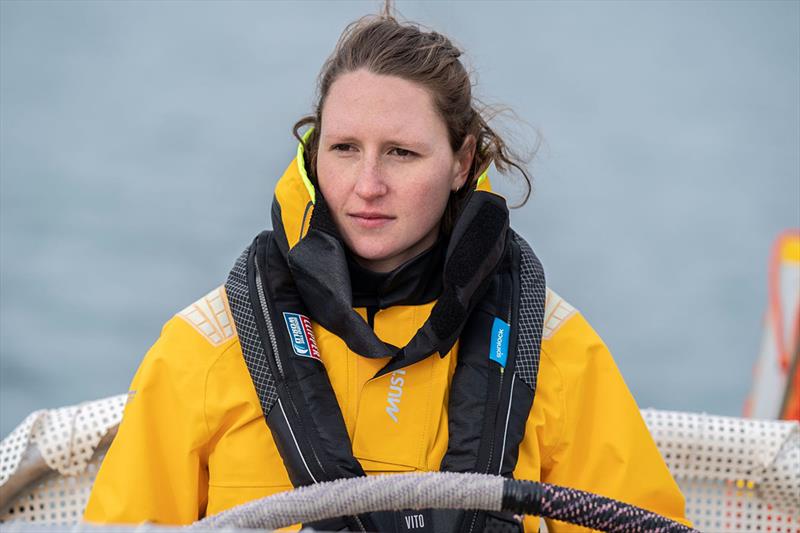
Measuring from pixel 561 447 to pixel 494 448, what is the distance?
0.22 metres

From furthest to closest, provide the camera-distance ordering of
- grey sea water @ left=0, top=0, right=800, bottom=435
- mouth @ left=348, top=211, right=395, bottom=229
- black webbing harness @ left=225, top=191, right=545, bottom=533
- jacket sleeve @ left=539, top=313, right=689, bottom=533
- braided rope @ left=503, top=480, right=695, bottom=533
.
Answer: grey sea water @ left=0, top=0, right=800, bottom=435 < jacket sleeve @ left=539, top=313, right=689, bottom=533 < mouth @ left=348, top=211, right=395, bottom=229 < black webbing harness @ left=225, top=191, right=545, bottom=533 < braided rope @ left=503, top=480, right=695, bottom=533

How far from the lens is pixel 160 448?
1.60m

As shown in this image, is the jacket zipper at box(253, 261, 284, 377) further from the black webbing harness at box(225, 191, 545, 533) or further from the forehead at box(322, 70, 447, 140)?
the forehead at box(322, 70, 447, 140)

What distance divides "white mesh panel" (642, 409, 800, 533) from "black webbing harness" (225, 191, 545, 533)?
1.35 feet

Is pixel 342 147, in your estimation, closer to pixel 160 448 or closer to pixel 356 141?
pixel 356 141

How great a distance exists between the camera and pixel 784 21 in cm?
623

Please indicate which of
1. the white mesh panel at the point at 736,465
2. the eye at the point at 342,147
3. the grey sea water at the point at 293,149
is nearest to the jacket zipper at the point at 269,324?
the eye at the point at 342,147

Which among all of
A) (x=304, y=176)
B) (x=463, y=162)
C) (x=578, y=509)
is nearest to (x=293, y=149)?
(x=463, y=162)

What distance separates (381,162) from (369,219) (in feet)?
0.31

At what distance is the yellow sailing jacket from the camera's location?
5.21ft

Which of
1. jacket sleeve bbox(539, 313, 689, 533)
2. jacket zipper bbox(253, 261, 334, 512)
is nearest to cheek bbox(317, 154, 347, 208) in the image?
jacket zipper bbox(253, 261, 334, 512)

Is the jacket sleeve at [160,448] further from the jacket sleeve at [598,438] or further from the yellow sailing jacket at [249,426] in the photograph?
the jacket sleeve at [598,438]

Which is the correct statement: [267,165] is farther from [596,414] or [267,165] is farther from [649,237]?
[596,414]

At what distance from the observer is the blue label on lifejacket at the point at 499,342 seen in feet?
5.42
